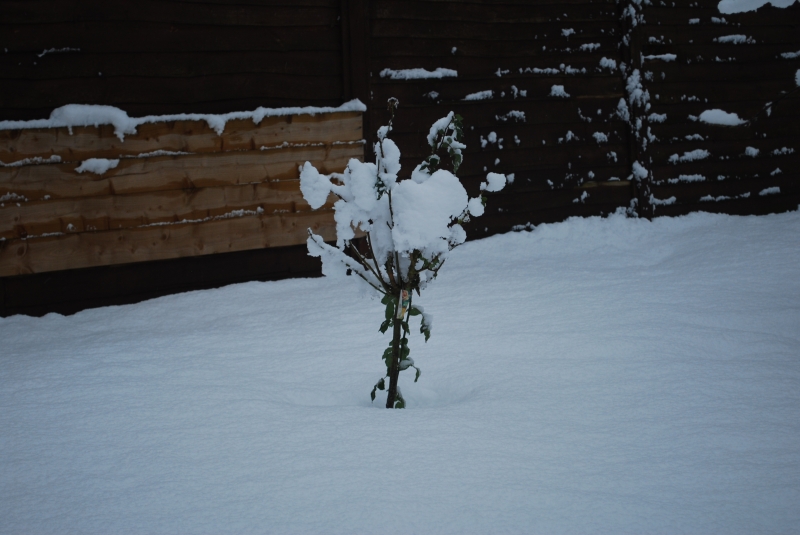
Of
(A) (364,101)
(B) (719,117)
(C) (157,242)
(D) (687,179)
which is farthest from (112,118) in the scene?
(B) (719,117)

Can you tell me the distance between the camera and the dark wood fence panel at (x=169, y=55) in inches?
158

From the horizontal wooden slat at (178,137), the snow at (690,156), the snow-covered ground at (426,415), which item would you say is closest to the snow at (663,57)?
the snow at (690,156)

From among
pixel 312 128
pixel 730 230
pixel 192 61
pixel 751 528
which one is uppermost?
pixel 192 61

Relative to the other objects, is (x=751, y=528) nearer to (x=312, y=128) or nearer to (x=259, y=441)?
(x=259, y=441)

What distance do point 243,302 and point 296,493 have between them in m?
2.61

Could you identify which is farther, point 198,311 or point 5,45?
point 198,311

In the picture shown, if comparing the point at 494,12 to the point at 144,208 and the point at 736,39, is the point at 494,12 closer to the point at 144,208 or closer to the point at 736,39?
the point at 736,39

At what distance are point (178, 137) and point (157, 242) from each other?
0.72 meters

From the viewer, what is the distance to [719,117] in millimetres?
6453

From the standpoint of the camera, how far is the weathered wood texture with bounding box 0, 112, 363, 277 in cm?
408

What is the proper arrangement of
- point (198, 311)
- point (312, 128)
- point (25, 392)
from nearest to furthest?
point (25, 392) < point (198, 311) < point (312, 128)

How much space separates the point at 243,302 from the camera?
14.4 ft

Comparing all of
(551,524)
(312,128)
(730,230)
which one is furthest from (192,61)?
(730,230)

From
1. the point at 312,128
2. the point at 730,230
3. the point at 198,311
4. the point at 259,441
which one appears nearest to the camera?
the point at 259,441
